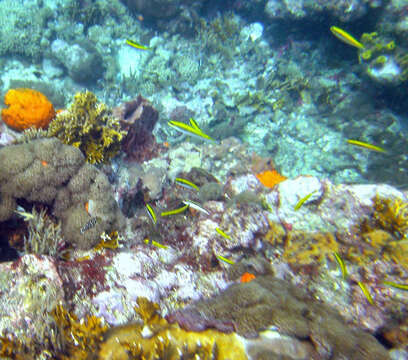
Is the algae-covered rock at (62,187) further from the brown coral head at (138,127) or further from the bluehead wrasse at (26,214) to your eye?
the brown coral head at (138,127)

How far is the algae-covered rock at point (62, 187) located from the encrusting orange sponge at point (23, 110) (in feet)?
3.77

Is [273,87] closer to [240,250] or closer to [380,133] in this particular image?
[380,133]

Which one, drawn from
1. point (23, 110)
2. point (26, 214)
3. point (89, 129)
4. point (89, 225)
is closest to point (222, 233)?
point (89, 225)

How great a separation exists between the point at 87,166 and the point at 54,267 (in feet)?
6.24

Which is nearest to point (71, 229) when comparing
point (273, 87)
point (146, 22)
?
point (273, 87)

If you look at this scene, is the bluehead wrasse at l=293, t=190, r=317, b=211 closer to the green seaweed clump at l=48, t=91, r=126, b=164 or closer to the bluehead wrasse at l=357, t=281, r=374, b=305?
the bluehead wrasse at l=357, t=281, r=374, b=305

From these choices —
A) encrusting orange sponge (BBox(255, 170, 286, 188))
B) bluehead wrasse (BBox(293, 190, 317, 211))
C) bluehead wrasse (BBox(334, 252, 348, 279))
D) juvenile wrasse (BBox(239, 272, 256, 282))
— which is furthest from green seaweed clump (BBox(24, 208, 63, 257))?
encrusting orange sponge (BBox(255, 170, 286, 188))

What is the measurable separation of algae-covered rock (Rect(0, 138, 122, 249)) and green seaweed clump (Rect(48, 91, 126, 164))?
819 millimetres

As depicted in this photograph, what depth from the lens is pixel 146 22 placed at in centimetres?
1238

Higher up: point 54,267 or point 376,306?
point 376,306

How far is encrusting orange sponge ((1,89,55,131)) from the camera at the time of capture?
5.17m

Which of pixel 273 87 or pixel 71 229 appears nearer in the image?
pixel 71 229

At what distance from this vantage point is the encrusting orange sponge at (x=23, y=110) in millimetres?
5172

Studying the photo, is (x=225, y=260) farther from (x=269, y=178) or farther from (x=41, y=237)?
(x=269, y=178)
